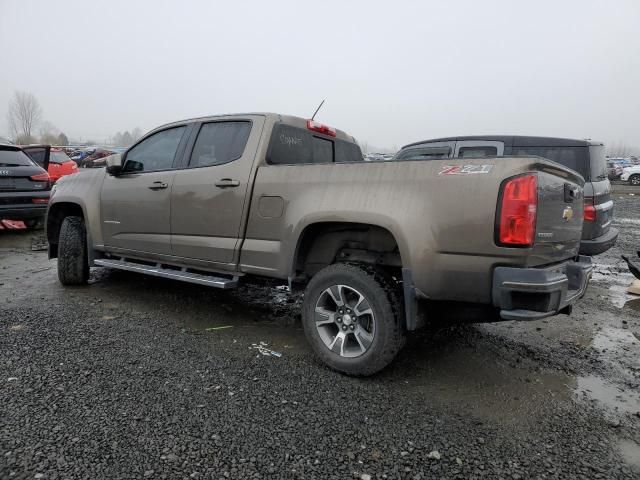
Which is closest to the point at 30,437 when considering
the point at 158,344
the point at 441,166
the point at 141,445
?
the point at 141,445

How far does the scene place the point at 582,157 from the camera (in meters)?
5.29

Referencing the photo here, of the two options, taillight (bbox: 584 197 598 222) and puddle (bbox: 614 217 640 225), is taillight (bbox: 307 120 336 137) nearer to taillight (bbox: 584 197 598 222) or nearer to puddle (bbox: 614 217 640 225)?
taillight (bbox: 584 197 598 222)

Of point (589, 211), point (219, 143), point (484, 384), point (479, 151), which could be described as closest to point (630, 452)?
point (484, 384)

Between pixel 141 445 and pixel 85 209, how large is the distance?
3553mm

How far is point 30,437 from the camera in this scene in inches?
88.4

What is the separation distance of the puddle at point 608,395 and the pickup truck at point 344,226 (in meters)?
0.66

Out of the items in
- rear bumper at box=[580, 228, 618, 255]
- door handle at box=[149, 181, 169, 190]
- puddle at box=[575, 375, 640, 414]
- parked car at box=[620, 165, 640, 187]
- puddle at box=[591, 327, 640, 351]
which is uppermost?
parked car at box=[620, 165, 640, 187]

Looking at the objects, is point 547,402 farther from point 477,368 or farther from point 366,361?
point 366,361

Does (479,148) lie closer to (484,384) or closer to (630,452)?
(484,384)

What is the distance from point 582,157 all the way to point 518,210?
3545mm

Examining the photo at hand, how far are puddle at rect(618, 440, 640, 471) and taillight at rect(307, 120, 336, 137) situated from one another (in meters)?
3.27

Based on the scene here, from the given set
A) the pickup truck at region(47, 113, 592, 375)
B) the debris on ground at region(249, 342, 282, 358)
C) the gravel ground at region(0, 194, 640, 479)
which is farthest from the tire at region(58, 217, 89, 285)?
the debris on ground at region(249, 342, 282, 358)

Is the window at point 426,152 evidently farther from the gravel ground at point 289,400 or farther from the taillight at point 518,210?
the taillight at point 518,210

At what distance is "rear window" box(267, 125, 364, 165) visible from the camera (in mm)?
3783
